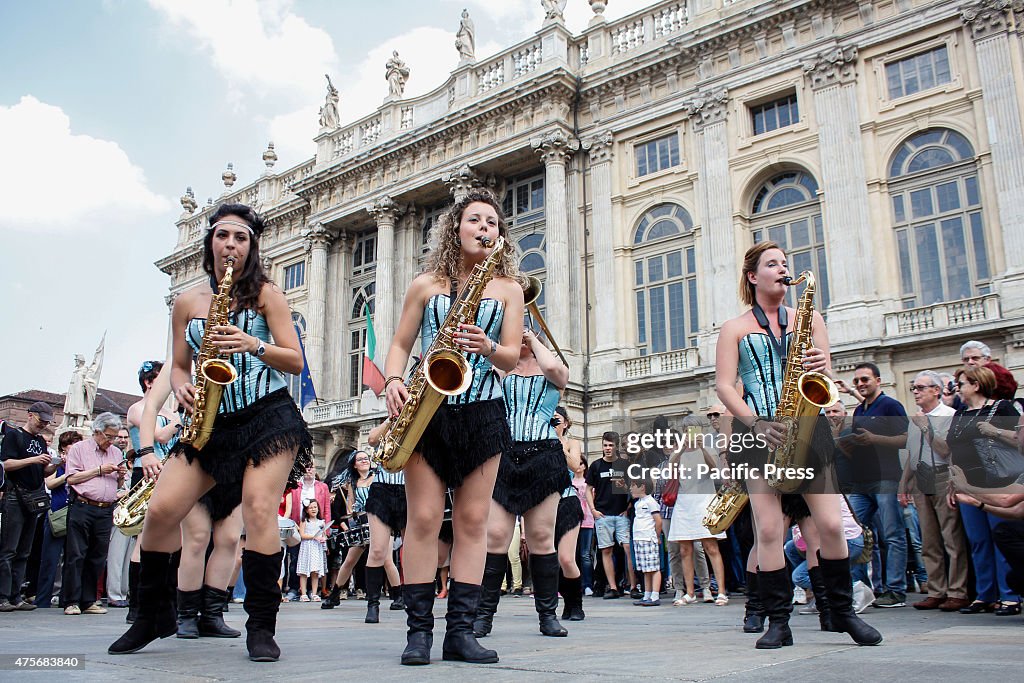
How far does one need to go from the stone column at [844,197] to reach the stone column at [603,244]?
6.22m

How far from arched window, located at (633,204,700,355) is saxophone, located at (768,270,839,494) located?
19187 millimetres

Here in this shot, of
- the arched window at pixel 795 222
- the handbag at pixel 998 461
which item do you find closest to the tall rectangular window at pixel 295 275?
the arched window at pixel 795 222

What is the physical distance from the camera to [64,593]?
30.1 ft

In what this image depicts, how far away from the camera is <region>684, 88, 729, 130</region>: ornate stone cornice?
23.4 meters

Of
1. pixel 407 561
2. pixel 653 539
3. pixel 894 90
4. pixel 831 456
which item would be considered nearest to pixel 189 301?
pixel 407 561

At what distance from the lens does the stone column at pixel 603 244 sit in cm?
2450

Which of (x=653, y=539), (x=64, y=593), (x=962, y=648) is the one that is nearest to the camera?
(x=962, y=648)

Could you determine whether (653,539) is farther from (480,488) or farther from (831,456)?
(480,488)

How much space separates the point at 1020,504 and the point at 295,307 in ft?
105

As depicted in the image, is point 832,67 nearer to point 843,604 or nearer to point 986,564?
point 986,564

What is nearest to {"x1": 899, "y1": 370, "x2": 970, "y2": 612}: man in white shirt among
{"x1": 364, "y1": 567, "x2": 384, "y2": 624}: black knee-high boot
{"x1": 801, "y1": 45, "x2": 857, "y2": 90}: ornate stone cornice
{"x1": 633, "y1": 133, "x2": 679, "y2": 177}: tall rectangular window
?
{"x1": 364, "y1": 567, "x2": 384, "y2": 624}: black knee-high boot

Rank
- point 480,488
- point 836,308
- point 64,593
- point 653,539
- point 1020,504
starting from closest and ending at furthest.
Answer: point 480,488 → point 1020,504 → point 64,593 → point 653,539 → point 836,308

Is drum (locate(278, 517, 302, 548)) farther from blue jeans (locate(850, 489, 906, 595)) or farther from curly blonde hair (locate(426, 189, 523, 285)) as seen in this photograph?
curly blonde hair (locate(426, 189, 523, 285))

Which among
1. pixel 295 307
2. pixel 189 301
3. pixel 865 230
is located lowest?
pixel 189 301
